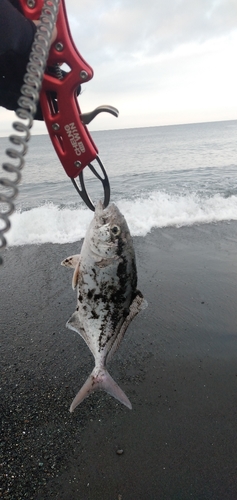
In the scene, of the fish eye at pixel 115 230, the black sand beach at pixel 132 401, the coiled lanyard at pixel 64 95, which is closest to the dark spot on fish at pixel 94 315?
the fish eye at pixel 115 230

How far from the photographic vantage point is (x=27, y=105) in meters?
1.53

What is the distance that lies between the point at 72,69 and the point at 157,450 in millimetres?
3651

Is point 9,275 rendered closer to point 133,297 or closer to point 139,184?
point 133,297

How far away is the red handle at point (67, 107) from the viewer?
201 centimetres

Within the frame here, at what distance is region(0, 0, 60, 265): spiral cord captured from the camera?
1406mm

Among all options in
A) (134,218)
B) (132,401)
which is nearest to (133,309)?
(132,401)

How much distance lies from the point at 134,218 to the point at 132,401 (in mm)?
7415

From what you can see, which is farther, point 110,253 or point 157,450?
point 157,450

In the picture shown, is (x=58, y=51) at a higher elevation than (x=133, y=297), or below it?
higher

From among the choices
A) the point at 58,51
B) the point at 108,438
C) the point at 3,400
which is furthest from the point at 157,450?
the point at 58,51

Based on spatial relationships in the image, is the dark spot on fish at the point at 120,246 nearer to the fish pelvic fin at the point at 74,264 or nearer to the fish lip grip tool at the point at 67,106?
the fish pelvic fin at the point at 74,264

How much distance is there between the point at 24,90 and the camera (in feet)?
5.03

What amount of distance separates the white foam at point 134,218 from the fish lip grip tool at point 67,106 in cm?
708

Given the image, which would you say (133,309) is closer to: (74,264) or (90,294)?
(90,294)
